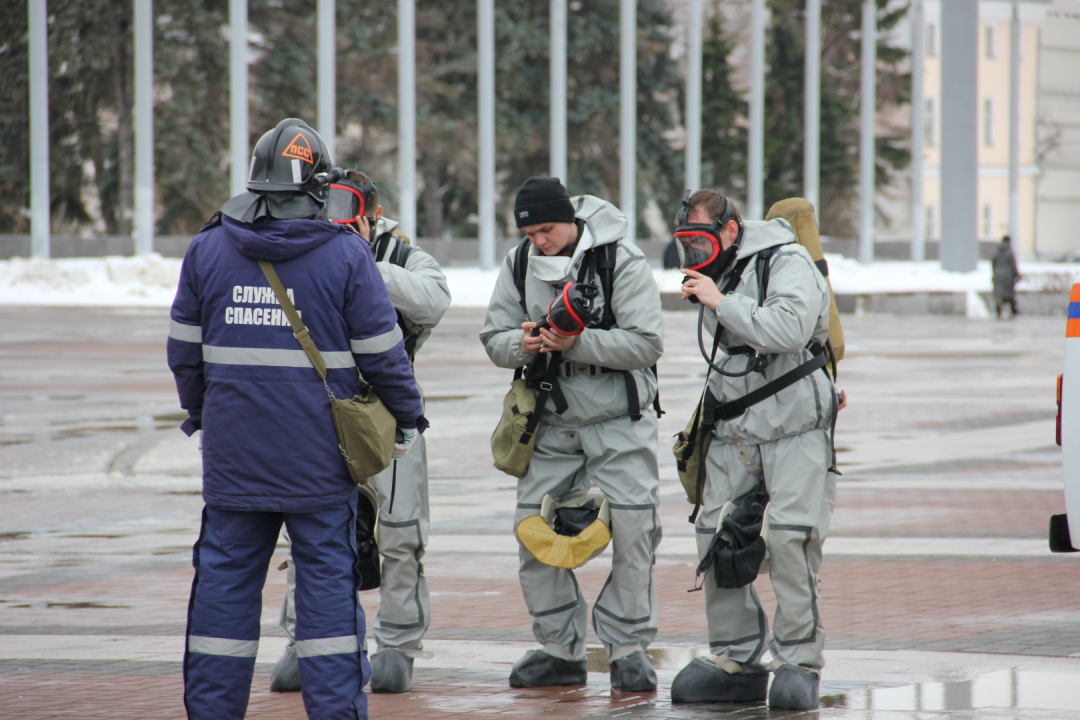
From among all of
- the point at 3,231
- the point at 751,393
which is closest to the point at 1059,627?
the point at 751,393

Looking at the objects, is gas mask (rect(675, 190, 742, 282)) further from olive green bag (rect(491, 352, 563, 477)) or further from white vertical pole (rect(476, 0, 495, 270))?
white vertical pole (rect(476, 0, 495, 270))

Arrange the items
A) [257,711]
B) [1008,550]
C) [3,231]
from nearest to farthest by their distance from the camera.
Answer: [257,711], [1008,550], [3,231]

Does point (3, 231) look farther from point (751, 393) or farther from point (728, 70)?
point (751, 393)

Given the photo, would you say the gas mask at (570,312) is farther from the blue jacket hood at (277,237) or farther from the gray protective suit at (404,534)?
the blue jacket hood at (277,237)

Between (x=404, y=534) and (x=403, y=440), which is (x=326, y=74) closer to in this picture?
(x=404, y=534)

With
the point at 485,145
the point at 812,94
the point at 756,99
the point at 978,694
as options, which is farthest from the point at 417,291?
the point at 812,94

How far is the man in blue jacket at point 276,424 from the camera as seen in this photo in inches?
170

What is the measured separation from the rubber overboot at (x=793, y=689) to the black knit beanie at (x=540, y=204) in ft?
6.08

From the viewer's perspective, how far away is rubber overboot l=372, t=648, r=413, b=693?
5.36 meters

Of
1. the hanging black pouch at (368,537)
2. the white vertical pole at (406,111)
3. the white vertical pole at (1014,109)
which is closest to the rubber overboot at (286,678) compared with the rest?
the hanging black pouch at (368,537)

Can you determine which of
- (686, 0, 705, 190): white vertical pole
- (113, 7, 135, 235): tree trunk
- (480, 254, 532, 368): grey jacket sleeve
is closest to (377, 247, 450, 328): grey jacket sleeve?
(480, 254, 532, 368): grey jacket sleeve

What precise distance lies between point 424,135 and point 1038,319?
25.6m

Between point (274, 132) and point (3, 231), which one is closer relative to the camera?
A: point (274, 132)

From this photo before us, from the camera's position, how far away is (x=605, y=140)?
55094 millimetres
